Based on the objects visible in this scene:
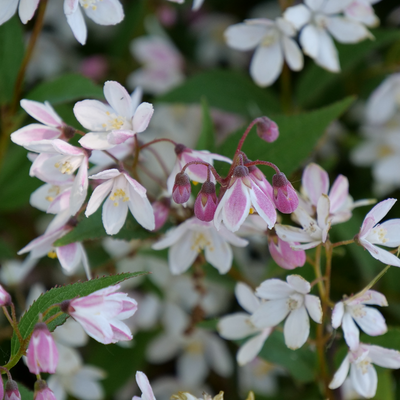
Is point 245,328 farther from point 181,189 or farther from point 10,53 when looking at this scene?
point 10,53

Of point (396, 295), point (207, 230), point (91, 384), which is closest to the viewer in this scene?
point (207, 230)

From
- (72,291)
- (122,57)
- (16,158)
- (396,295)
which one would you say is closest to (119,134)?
(72,291)

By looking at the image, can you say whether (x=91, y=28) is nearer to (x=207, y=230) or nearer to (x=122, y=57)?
(x=122, y=57)

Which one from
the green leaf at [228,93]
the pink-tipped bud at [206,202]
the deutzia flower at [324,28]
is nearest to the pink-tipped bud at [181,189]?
the pink-tipped bud at [206,202]

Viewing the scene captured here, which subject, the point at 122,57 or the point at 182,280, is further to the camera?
the point at 122,57

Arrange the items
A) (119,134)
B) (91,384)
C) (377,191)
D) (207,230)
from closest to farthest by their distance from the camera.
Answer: (119,134), (207,230), (91,384), (377,191)

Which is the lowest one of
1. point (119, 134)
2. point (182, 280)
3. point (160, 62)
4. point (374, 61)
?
point (182, 280)

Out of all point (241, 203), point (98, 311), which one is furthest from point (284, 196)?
point (98, 311)

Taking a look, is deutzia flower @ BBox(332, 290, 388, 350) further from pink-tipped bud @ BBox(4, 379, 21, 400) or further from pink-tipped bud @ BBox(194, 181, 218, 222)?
pink-tipped bud @ BBox(4, 379, 21, 400)
